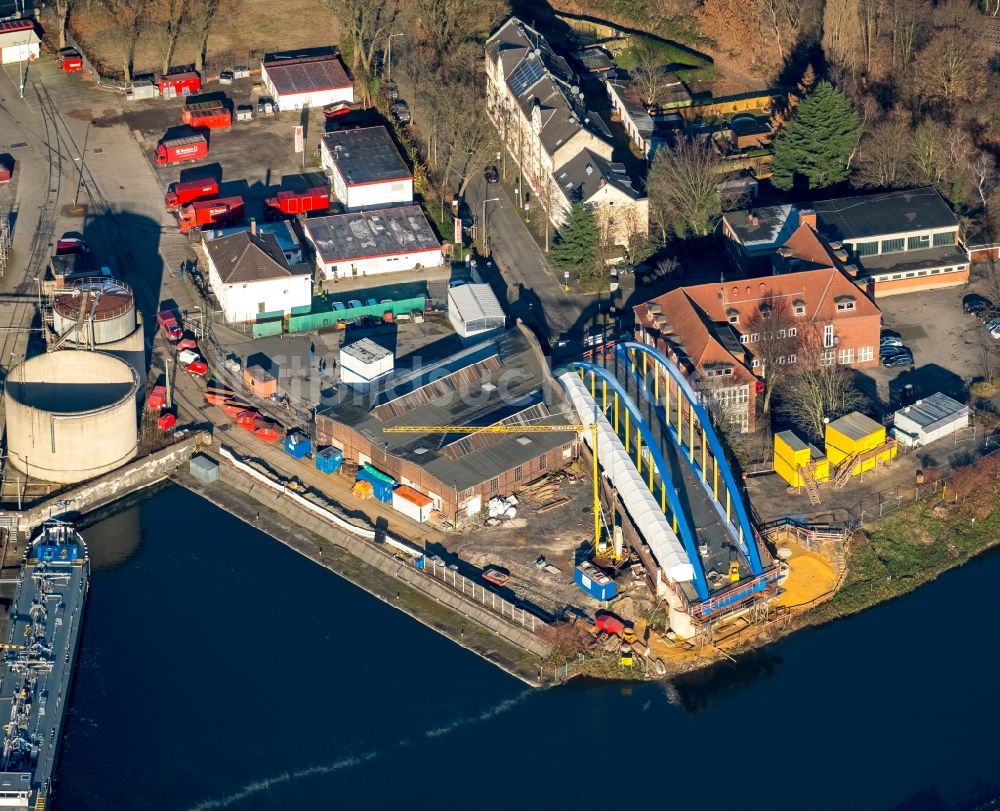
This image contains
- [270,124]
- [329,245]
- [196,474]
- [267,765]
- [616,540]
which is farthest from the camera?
[270,124]

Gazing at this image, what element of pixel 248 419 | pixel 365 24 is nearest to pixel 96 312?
pixel 248 419

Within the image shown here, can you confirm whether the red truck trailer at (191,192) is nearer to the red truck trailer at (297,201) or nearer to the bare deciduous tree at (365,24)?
the red truck trailer at (297,201)

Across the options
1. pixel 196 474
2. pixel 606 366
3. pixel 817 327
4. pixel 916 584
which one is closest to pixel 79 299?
pixel 196 474

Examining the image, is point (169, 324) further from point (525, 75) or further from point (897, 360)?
point (897, 360)

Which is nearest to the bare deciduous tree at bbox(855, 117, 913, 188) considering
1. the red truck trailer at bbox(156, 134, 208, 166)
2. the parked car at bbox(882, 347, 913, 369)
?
the parked car at bbox(882, 347, 913, 369)

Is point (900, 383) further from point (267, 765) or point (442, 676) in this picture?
point (267, 765)
